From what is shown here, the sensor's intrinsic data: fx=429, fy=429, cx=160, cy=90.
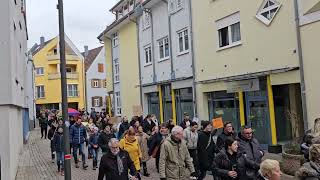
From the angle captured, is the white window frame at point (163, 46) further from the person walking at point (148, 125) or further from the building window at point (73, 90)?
the building window at point (73, 90)

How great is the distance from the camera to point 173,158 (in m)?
7.52

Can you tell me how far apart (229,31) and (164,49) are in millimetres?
7927

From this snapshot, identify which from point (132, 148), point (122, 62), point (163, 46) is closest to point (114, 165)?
point (132, 148)

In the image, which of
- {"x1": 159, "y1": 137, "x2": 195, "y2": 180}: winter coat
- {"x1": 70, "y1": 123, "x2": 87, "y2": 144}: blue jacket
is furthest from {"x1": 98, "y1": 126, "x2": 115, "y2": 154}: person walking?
{"x1": 159, "y1": 137, "x2": 195, "y2": 180}: winter coat

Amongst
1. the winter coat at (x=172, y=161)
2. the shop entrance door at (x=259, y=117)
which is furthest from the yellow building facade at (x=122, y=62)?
the winter coat at (x=172, y=161)

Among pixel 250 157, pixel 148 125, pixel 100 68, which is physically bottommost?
pixel 250 157

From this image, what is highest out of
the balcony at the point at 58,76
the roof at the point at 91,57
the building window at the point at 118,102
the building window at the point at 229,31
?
the roof at the point at 91,57

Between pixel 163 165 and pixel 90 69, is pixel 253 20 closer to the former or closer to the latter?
pixel 163 165

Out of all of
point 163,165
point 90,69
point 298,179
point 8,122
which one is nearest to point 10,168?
point 8,122

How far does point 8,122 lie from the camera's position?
11.2 metres

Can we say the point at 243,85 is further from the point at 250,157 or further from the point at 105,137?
the point at 250,157

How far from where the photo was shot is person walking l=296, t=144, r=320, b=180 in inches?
190

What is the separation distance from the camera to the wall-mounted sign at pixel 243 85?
16984 millimetres

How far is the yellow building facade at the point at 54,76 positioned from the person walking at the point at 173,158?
187ft
